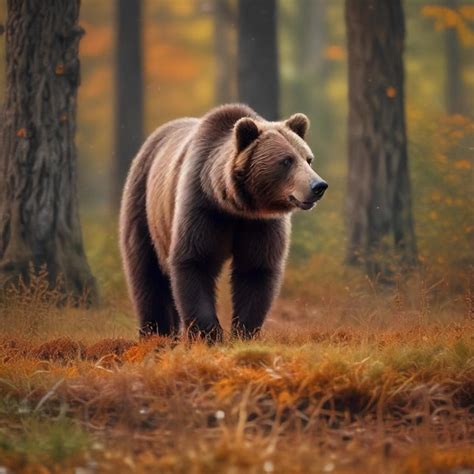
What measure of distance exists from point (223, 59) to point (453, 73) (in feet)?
20.9

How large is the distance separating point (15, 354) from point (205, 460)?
3.33 meters

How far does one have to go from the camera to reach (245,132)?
745cm

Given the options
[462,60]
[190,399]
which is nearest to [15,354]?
[190,399]

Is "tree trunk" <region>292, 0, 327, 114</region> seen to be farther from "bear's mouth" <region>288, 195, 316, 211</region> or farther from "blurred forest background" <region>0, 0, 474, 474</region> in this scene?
"bear's mouth" <region>288, 195, 316, 211</region>

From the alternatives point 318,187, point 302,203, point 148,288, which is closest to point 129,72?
point 148,288

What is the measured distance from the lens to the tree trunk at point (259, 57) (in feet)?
50.3

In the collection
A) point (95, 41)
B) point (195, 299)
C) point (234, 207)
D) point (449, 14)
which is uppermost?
point (95, 41)

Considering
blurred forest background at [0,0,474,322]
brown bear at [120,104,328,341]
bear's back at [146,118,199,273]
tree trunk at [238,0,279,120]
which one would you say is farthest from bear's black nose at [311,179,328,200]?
tree trunk at [238,0,279,120]

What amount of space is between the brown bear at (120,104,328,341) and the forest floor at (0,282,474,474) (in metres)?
0.58

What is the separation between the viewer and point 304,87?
94.9 feet

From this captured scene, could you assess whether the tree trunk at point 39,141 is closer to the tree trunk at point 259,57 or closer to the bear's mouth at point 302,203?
the bear's mouth at point 302,203

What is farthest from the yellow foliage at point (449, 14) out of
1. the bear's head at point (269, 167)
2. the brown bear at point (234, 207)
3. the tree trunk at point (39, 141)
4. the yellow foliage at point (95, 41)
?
the yellow foliage at point (95, 41)

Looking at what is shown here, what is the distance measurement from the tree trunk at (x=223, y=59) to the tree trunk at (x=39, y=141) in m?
15.4

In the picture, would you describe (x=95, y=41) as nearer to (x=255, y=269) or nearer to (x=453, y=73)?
(x=453, y=73)
